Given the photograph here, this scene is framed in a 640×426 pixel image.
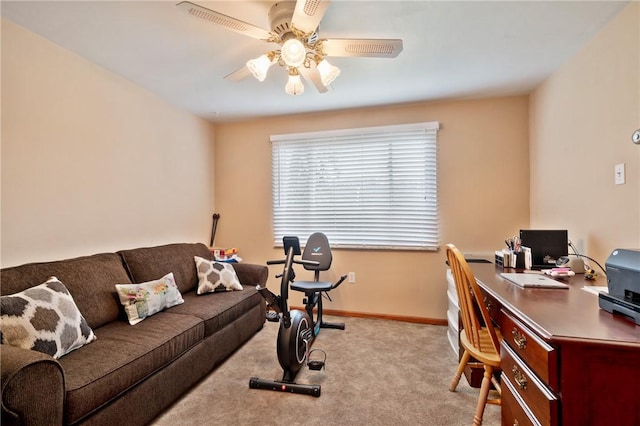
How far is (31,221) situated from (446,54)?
3205 millimetres

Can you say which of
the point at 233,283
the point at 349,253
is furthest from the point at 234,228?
the point at 349,253

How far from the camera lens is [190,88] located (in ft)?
9.39

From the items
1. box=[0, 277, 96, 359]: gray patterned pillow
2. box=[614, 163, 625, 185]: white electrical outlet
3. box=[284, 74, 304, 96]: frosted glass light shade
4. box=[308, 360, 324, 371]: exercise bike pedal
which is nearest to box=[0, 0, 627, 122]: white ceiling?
box=[284, 74, 304, 96]: frosted glass light shade

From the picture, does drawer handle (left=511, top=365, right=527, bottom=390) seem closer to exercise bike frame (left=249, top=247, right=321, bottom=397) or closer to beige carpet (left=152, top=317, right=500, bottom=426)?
beige carpet (left=152, top=317, right=500, bottom=426)

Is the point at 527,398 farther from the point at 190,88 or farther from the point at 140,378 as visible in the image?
the point at 190,88

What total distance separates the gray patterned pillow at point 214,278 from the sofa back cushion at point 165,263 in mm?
107

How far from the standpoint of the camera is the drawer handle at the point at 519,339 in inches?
45.2

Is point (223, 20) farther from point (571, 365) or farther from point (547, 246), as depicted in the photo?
point (547, 246)

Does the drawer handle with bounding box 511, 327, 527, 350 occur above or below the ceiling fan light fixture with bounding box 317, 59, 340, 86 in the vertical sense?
below

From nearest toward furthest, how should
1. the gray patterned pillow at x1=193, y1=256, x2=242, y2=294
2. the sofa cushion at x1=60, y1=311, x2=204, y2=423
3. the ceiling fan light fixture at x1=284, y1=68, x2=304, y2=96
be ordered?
the sofa cushion at x1=60, y1=311, x2=204, y2=423 < the ceiling fan light fixture at x1=284, y1=68, x2=304, y2=96 < the gray patterned pillow at x1=193, y1=256, x2=242, y2=294

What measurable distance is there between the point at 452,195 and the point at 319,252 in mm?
1588

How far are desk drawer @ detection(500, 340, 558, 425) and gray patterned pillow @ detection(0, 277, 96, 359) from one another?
211 centimetres

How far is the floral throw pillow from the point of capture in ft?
6.69

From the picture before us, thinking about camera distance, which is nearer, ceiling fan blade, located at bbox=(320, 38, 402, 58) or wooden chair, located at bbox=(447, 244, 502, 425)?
wooden chair, located at bbox=(447, 244, 502, 425)
